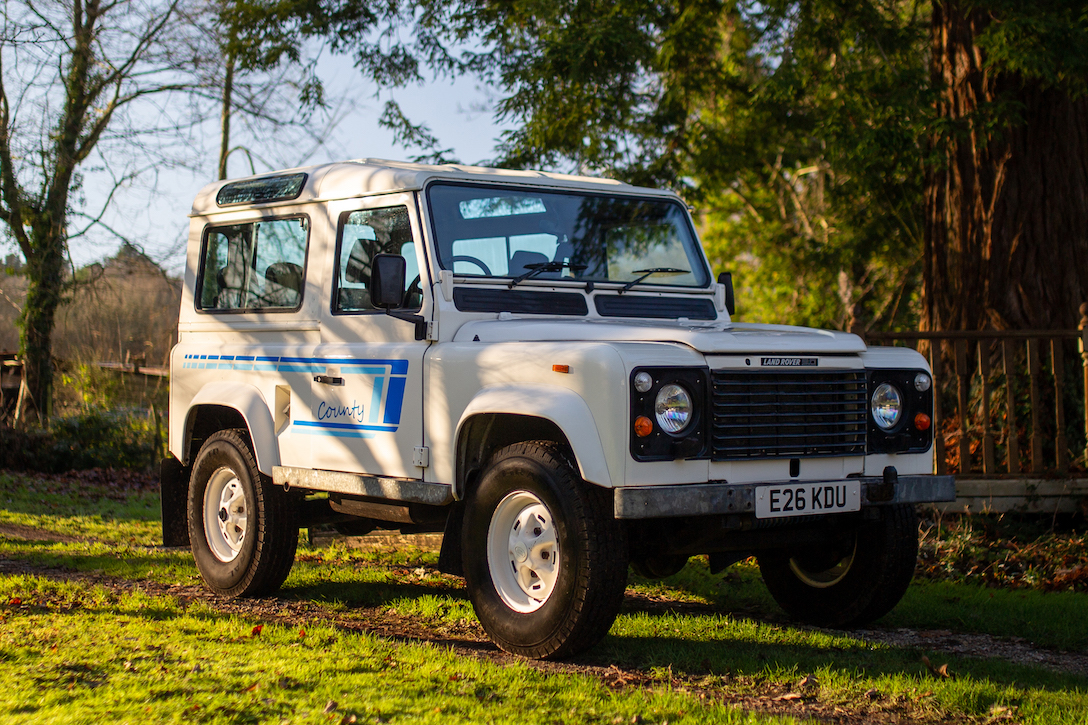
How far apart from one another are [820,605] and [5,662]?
162 inches

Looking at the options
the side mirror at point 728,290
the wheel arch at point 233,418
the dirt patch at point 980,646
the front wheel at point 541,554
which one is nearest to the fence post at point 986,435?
the dirt patch at point 980,646

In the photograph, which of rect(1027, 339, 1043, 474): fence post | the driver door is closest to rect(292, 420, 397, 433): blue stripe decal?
the driver door

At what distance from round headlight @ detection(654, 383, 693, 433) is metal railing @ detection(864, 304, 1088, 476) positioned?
3505 millimetres

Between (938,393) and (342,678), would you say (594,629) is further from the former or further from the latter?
(938,393)

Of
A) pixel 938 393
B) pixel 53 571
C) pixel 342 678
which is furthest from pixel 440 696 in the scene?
pixel 938 393

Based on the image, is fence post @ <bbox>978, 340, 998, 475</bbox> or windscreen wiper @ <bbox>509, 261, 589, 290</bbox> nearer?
A: windscreen wiper @ <bbox>509, 261, 589, 290</bbox>

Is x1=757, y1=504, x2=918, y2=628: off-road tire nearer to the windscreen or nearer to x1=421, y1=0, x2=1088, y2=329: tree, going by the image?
the windscreen

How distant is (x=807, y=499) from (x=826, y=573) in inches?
53.0

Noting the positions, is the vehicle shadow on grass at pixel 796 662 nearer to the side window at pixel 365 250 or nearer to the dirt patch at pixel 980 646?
the dirt patch at pixel 980 646

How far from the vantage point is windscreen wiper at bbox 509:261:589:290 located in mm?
5930

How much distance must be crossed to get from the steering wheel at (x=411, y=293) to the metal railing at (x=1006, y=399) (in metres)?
3.86

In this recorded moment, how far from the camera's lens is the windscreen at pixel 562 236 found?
19.5 ft

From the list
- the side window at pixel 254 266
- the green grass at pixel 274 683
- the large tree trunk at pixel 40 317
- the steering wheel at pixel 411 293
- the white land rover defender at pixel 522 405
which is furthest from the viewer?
the large tree trunk at pixel 40 317

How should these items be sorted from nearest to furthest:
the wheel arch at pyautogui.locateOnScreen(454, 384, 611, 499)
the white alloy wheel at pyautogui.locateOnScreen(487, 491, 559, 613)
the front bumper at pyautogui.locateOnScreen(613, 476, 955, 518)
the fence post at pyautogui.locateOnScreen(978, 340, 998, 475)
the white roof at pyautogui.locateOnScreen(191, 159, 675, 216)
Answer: the front bumper at pyautogui.locateOnScreen(613, 476, 955, 518) < the wheel arch at pyautogui.locateOnScreen(454, 384, 611, 499) < the white alloy wheel at pyautogui.locateOnScreen(487, 491, 559, 613) < the white roof at pyautogui.locateOnScreen(191, 159, 675, 216) < the fence post at pyautogui.locateOnScreen(978, 340, 998, 475)
